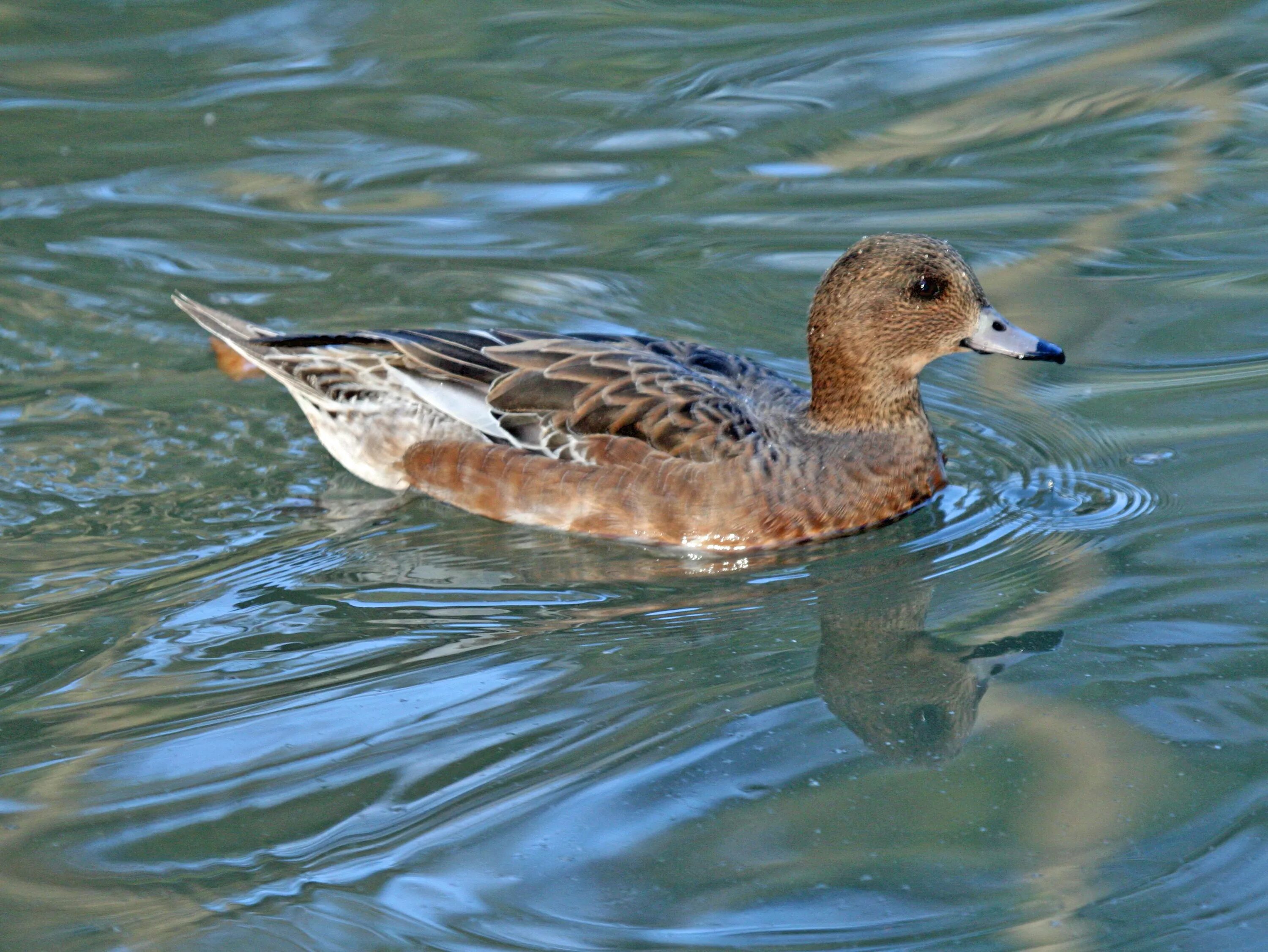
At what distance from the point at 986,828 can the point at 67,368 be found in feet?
15.5

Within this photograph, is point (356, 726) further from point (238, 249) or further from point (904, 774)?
point (238, 249)

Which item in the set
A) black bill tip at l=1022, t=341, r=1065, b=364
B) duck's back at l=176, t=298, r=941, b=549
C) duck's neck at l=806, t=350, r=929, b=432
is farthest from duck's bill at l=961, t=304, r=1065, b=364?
duck's back at l=176, t=298, r=941, b=549

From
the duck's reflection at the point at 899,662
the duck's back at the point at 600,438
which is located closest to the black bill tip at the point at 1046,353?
the duck's back at the point at 600,438

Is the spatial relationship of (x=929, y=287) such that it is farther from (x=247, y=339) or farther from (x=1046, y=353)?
(x=247, y=339)

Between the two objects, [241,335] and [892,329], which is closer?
[892,329]

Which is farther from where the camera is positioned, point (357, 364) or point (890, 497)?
point (357, 364)

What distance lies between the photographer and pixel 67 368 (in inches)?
276

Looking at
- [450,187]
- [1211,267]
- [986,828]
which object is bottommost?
[986,828]

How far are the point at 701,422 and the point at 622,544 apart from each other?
531 millimetres

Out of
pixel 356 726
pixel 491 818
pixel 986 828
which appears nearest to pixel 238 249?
pixel 356 726

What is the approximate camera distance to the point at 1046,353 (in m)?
5.71

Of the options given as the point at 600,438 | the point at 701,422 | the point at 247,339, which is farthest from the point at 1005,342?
the point at 247,339

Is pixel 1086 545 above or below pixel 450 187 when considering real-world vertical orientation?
below

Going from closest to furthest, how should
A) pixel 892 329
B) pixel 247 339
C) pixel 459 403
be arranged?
pixel 892 329, pixel 459 403, pixel 247 339
